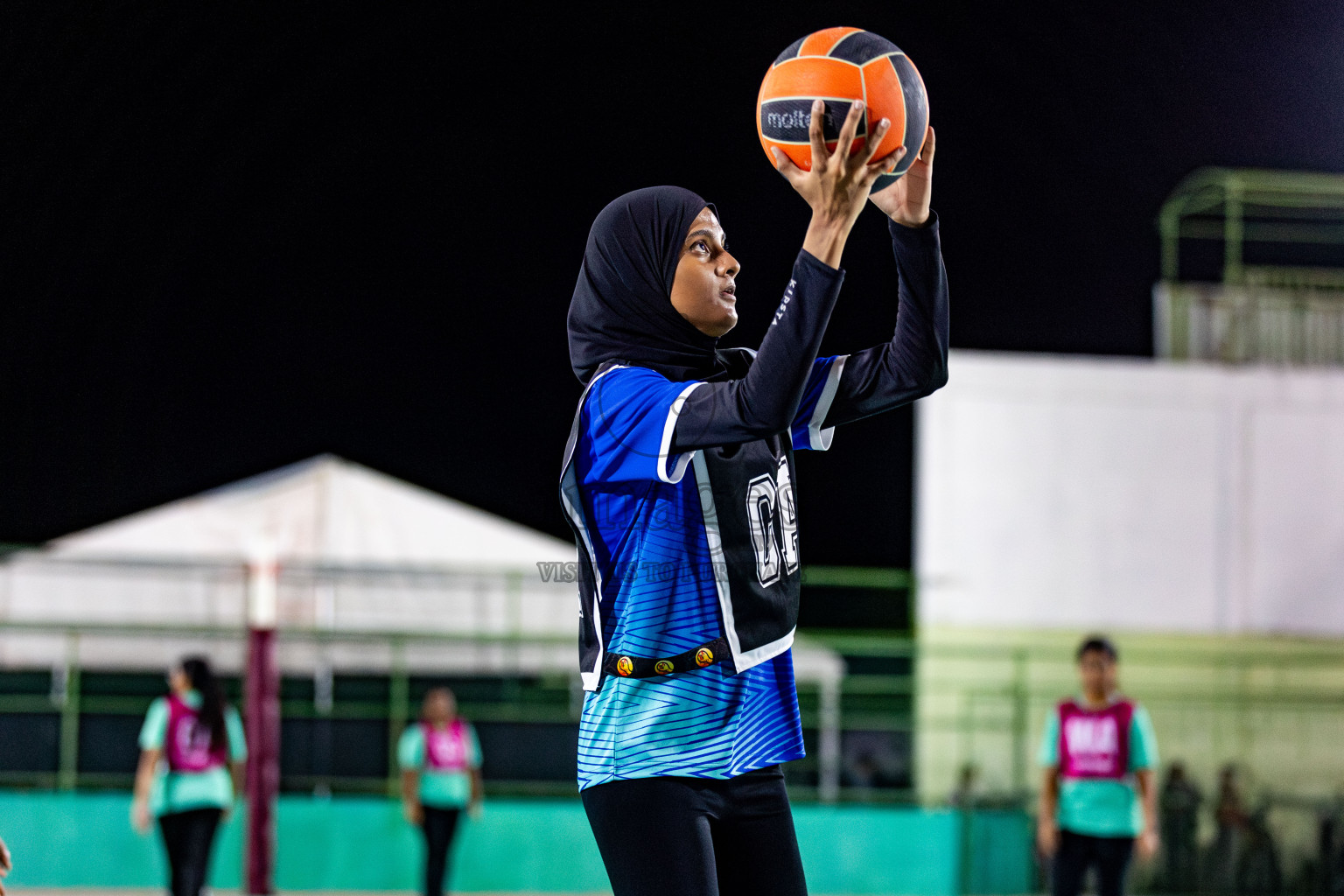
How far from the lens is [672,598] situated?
260 centimetres

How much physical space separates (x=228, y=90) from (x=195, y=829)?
406 cm

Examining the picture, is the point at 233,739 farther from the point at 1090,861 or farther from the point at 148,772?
the point at 1090,861

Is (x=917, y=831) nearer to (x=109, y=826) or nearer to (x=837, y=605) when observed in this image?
(x=837, y=605)

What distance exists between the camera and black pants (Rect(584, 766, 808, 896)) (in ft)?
8.30

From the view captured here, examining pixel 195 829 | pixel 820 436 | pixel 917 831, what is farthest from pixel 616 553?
pixel 917 831

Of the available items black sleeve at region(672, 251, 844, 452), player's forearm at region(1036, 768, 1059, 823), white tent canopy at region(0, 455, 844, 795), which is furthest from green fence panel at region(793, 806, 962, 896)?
black sleeve at region(672, 251, 844, 452)

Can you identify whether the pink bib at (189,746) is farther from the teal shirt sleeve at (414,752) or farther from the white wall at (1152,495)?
the white wall at (1152,495)

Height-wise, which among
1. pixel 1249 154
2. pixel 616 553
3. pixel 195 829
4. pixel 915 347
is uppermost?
pixel 1249 154

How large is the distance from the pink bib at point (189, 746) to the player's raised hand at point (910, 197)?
5987mm

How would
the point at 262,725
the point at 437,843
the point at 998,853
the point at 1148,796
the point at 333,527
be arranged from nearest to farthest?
the point at 1148,796
the point at 437,843
the point at 262,725
the point at 998,853
the point at 333,527

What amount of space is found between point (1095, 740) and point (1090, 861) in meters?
0.55

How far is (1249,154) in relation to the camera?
49.9 feet

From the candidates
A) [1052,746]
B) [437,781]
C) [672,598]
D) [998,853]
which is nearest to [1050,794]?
[1052,746]

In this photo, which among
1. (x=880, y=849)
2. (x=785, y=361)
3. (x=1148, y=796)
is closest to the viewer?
(x=785, y=361)
